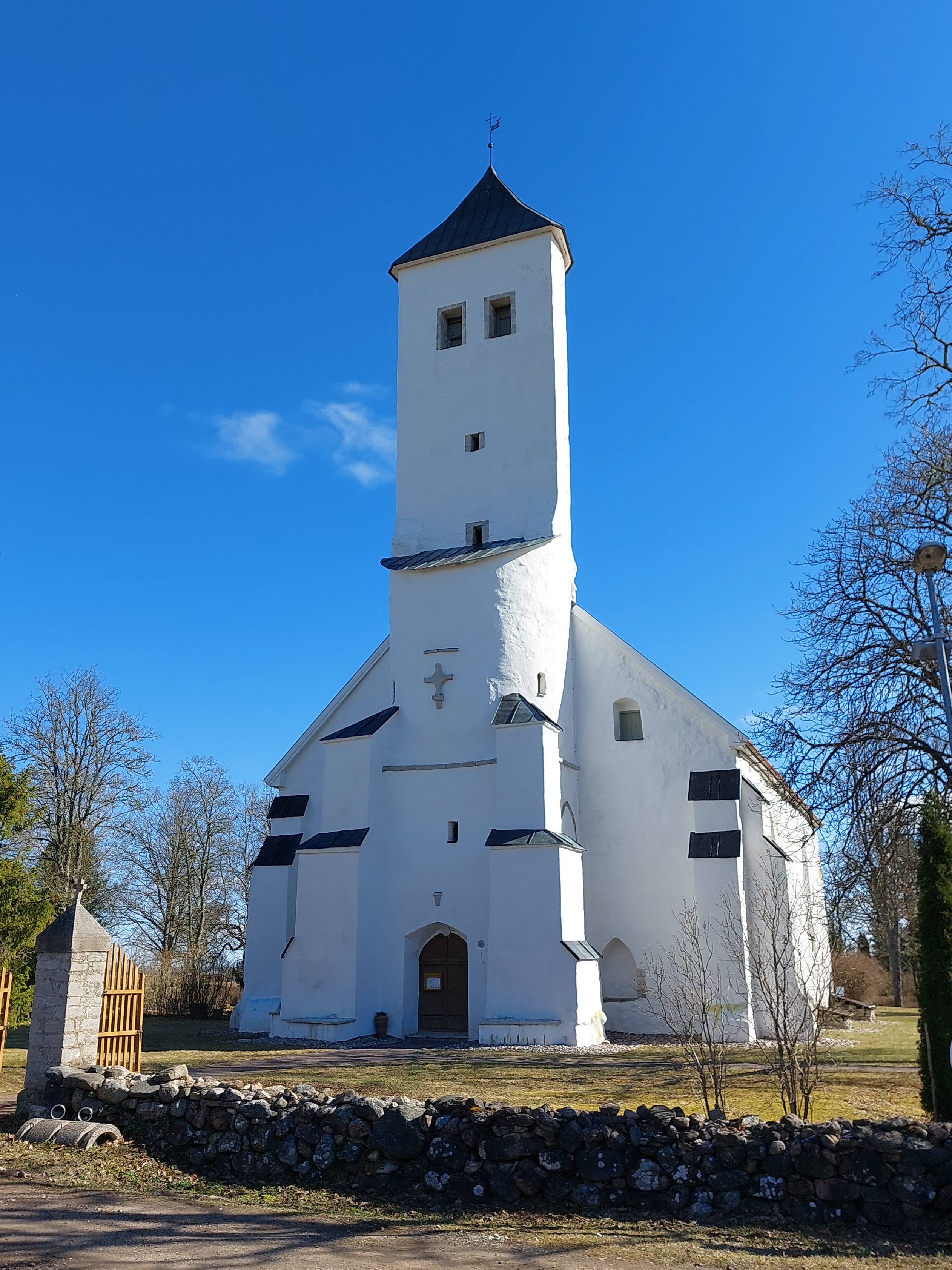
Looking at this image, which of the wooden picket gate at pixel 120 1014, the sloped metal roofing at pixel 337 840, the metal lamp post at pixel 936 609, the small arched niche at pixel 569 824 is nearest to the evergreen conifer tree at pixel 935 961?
the metal lamp post at pixel 936 609

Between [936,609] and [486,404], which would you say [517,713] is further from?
[936,609]

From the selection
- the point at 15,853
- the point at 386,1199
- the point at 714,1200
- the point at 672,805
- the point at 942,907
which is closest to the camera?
the point at 714,1200

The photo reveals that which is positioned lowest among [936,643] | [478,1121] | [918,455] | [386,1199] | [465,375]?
[386,1199]

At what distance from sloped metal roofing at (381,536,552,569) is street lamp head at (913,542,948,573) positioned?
13674mm

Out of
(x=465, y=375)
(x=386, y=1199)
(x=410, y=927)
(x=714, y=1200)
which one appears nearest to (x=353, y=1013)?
(x=410, y=927)

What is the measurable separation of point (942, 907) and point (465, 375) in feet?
59.9

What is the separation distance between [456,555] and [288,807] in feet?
25.5

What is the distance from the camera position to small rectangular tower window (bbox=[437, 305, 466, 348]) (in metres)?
25.7

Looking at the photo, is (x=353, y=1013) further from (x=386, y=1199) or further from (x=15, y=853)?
(x=386, y=1199)

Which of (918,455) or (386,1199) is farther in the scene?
(918,455)

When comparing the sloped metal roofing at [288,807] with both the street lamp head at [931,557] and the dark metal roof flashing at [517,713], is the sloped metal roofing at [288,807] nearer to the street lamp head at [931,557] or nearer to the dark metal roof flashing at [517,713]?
the dark metal roof flashing at [517,713]

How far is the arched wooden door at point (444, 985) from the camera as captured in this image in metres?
20.8

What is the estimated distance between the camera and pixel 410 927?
20922mm

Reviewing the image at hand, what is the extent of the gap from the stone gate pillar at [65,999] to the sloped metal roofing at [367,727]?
10.9 metres
